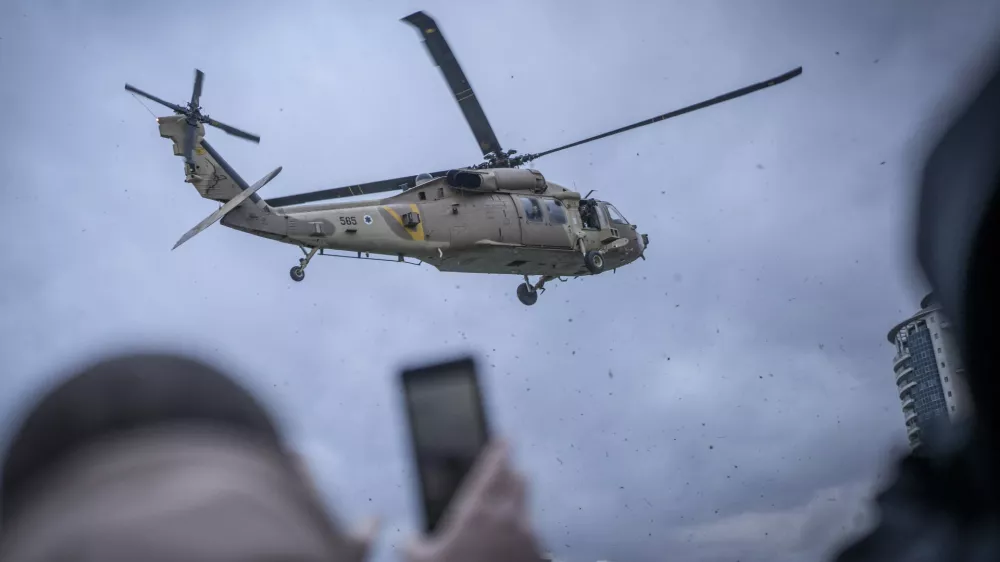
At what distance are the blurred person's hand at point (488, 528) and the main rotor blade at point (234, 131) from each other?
1759 centimetres

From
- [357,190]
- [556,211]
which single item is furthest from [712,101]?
[357,190]

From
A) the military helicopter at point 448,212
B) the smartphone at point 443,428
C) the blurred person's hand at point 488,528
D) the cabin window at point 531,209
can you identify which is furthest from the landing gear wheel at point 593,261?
the blurred person's hand at point 488,528

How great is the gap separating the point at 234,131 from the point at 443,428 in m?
17.7

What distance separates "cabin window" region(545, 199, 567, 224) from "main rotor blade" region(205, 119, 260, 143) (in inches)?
255

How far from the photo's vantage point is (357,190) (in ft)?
58.2

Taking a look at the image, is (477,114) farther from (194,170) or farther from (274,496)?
(274,496)

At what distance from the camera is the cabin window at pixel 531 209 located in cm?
1767

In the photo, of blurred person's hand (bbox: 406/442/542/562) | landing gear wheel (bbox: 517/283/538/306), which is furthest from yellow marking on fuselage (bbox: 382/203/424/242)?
blurred person's hand (bbox: 406/442/542/562)

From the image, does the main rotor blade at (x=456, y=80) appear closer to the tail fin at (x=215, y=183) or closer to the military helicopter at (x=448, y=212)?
the military helicopter at (x=448, y=212)

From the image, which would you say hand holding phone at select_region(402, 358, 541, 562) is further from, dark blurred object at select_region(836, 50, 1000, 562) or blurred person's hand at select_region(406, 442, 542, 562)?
dark blurred object at select_region(836, 50, 1000, 562)

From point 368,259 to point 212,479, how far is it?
14.9 m

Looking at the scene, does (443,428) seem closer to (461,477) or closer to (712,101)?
(461,477)

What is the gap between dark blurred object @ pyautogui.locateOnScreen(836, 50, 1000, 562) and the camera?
1.40 m

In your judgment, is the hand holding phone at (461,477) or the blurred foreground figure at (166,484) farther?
the hand holding phone at (461,477)
